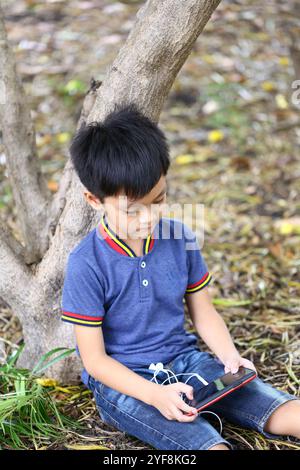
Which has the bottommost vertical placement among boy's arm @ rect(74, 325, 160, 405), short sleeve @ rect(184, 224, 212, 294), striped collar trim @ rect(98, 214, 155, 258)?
boy's arm @ rect(74, 325, 160, 405)

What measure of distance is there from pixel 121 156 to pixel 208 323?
679 mm

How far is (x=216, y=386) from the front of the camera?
1.96 meters

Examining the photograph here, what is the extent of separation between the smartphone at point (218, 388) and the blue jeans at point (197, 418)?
0.06 meters

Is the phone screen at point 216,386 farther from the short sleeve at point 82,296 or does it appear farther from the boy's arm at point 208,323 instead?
the short sleeve at point 82,296

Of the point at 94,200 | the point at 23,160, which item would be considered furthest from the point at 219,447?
the point at 23,160

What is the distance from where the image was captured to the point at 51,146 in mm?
4332

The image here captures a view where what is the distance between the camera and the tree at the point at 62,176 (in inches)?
81.4

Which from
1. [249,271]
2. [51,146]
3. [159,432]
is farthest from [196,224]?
[159,432]

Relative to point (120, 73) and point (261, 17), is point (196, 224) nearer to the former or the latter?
point (120, 73)

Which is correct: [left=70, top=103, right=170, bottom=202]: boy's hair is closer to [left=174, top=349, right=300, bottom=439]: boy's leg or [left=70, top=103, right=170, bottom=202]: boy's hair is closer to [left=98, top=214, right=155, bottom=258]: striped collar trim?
[left=98, top=214, right=155, bottom=258]: striped collar trim

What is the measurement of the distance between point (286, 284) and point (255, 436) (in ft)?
3.41

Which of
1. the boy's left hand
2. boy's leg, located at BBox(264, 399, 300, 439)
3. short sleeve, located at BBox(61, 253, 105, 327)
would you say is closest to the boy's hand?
the boy's left hand

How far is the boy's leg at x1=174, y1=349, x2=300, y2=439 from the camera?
202 centimetres

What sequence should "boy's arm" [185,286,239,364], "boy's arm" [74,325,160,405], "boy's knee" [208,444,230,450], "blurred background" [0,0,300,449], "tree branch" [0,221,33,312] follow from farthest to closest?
"blurred background" [0,0,300,449], "tree branch" [0,221,33,312], "boy's arm" [185,286,239,364], "boy's arm" [74,325,160,405], "boy's knee" [208,444,230,450]
